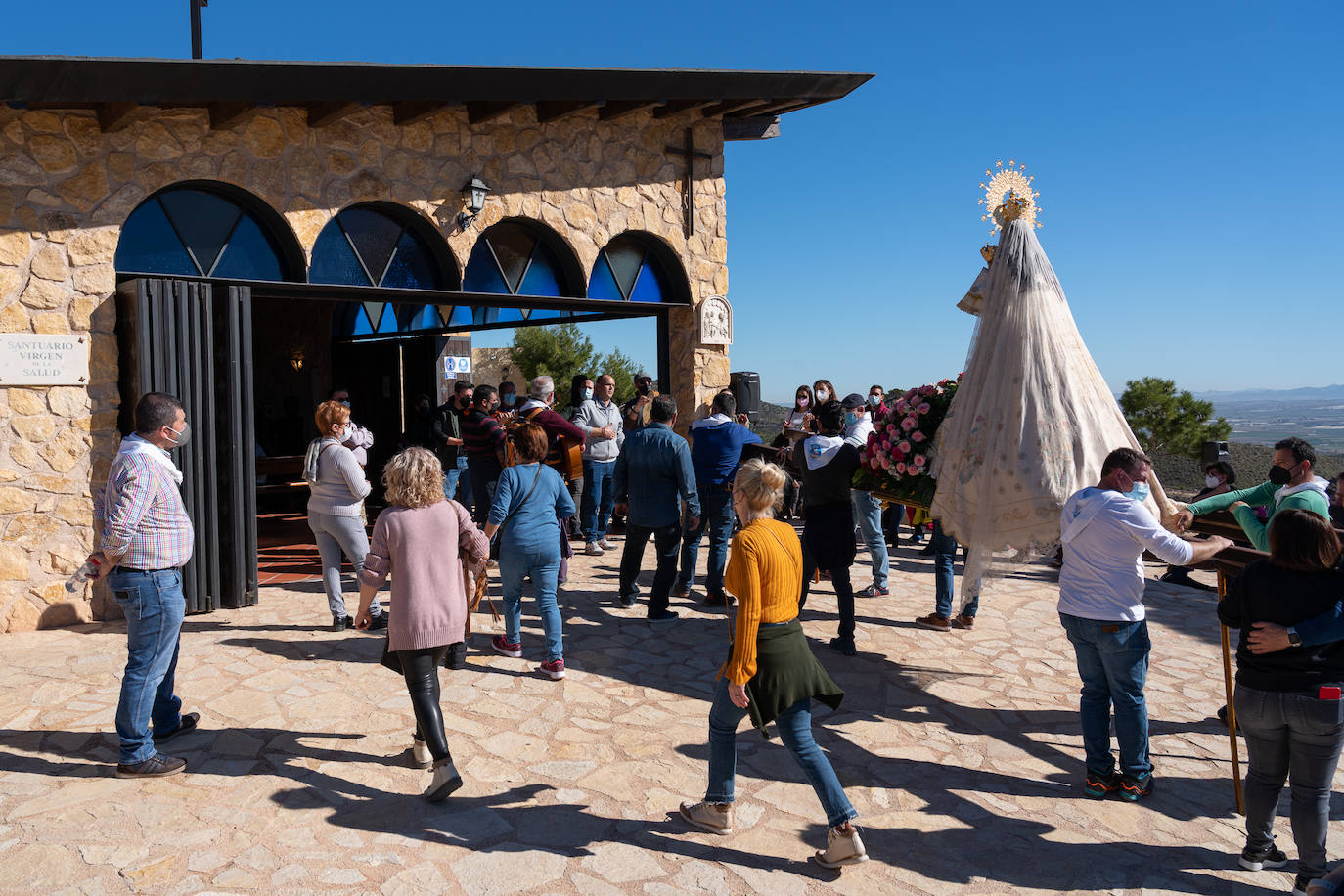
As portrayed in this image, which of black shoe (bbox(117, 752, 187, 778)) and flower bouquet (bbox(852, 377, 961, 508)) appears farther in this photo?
flower bouquet (bbox(852, 377, 961, 508))

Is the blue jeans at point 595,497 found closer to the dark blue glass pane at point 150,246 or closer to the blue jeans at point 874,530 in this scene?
the blue jeans at point 874,530

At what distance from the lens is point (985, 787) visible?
4.60 meters

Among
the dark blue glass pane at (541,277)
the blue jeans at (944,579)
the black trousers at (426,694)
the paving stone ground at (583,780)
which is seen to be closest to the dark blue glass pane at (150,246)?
the paving stone ground at (583,780)

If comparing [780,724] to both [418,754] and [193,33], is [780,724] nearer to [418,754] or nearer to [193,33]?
[418,754]

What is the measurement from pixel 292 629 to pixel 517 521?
240 cm

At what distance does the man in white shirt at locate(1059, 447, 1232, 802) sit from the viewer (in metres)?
4.29

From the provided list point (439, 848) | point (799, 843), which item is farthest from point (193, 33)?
point (799, 843)

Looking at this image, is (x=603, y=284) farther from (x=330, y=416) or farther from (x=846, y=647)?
(x=846, y=647)

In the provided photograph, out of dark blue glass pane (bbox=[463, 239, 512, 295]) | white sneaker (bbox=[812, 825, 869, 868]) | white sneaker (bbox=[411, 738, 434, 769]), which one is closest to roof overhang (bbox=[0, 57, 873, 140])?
dark blue glass pane (bbox=[463, 239, 512, 295])

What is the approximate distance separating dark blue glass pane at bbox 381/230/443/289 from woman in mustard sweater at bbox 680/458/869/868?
6.22 m

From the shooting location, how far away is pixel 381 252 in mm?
8836

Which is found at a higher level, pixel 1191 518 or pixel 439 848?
pixel 1191 518

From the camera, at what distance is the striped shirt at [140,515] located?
4.35 metres

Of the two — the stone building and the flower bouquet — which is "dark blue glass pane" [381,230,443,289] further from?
the flower bouquet
